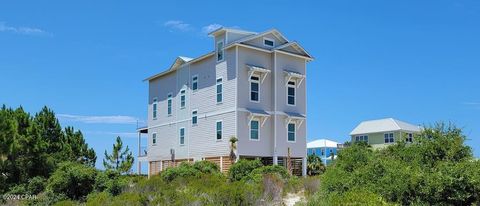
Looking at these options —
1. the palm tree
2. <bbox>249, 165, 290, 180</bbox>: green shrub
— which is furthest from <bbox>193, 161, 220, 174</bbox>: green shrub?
the palm tree

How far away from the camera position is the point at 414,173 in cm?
1323

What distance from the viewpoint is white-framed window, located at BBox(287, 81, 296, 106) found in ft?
112

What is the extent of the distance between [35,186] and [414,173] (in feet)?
67.3

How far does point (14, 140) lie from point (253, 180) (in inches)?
527

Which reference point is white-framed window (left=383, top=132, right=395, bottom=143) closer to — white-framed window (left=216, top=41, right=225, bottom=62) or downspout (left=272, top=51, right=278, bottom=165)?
downspout (left=272, top=51, right=278, bottom=165)

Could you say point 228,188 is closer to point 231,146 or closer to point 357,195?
point 357,195

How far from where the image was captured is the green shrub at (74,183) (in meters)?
22.3

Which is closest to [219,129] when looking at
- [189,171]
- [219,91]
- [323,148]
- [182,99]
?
[219,91]

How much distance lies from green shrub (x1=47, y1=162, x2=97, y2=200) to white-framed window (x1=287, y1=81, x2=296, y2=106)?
15055 mm

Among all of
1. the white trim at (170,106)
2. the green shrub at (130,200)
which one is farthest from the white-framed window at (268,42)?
the green shrub at (130,200)

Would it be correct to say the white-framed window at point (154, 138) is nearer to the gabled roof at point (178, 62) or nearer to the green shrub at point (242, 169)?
the gabled roof at point (178, 62)

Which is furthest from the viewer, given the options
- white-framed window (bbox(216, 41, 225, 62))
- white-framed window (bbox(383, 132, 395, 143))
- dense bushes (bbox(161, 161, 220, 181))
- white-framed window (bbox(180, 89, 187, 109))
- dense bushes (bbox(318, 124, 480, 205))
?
white-framed window (bbox(383, 132, 395, 143))

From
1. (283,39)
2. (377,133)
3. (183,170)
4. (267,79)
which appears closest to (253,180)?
(183,170)

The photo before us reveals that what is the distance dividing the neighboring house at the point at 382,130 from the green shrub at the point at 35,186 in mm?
38220
